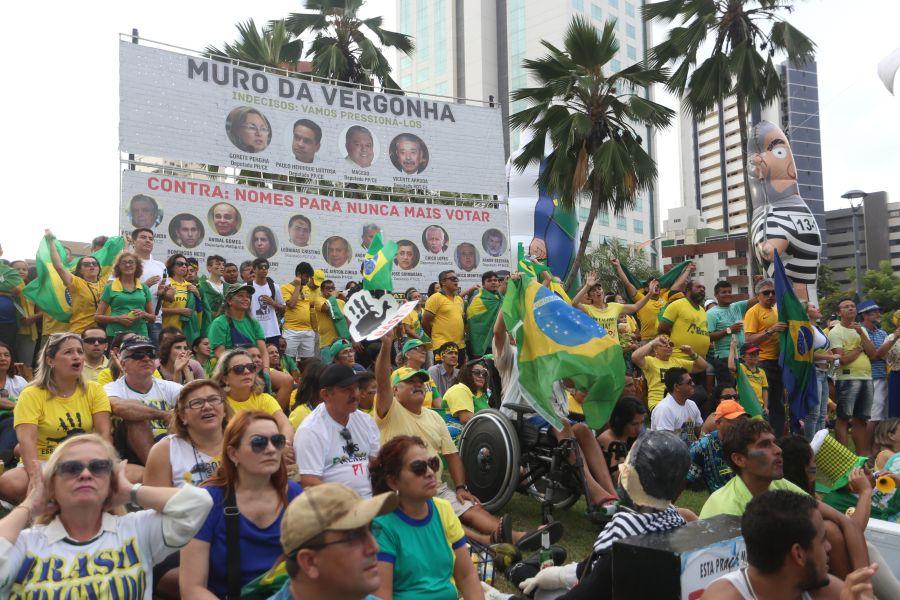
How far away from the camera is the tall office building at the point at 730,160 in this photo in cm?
13000

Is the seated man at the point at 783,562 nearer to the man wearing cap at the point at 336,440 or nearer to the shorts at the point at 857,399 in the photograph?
the man wearing cap at the point at 336,440

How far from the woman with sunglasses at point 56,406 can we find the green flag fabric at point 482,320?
6.08 metres

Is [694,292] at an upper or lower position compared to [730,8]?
lower

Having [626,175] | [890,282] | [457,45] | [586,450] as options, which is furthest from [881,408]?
[457,45]

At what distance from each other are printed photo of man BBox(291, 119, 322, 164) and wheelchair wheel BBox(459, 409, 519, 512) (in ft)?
34.5

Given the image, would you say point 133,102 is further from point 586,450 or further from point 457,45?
point 457,45

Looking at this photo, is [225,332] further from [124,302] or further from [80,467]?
[80,467]

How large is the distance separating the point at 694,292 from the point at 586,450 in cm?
362

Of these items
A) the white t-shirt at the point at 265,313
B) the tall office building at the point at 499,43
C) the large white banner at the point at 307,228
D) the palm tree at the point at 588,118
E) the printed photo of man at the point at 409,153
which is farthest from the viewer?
the tall office building at the point at 499,43

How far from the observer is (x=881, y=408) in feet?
31.6

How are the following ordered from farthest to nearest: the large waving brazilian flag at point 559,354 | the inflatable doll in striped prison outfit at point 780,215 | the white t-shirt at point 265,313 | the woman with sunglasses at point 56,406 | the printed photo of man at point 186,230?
the printed photo of man at point 186,230 < the inflatable doll in striped prison outfit at point 780,215 < the white t-shirt at point 265,313 < the large waving brazilian flag at point 559,354 < the woman with sunglasses at point 56,406

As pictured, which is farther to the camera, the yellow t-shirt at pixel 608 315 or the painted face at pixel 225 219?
the painted face at pixel 225 219

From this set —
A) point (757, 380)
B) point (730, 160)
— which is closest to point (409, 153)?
point (757, 380)

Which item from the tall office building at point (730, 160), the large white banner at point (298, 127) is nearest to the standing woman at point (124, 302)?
the large white banner at point (298, 127)
